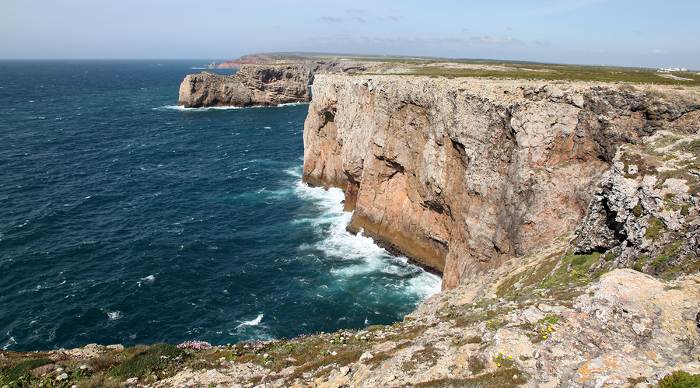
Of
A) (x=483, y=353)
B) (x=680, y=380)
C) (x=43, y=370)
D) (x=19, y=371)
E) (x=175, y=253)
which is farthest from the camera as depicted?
(x=175, y=253)

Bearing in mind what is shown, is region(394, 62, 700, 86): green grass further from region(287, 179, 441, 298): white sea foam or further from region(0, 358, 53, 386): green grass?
region(0, 358, 53, 386): green grass

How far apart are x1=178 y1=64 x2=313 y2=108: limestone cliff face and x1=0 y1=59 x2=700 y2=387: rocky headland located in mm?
123402

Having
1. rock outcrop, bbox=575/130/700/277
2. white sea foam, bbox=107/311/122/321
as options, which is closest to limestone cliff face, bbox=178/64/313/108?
white sea foam, bbox=107/311/122/321

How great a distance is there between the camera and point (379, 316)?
4319 cm

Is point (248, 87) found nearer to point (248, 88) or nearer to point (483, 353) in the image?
point (248, 88)

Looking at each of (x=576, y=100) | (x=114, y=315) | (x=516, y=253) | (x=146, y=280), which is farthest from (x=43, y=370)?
(x=576, y=100)

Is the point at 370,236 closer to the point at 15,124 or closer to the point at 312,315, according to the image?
the point at 312,315

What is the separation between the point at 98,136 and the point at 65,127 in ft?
53.1

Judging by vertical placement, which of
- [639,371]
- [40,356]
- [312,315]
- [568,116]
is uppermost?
[568,116]

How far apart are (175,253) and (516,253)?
40283 millimetres

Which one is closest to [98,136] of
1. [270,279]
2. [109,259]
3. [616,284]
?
[109,259]

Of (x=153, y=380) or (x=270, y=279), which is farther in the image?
(x=270, y=279)

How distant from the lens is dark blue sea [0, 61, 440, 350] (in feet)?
139

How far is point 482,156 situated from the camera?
136 feet
